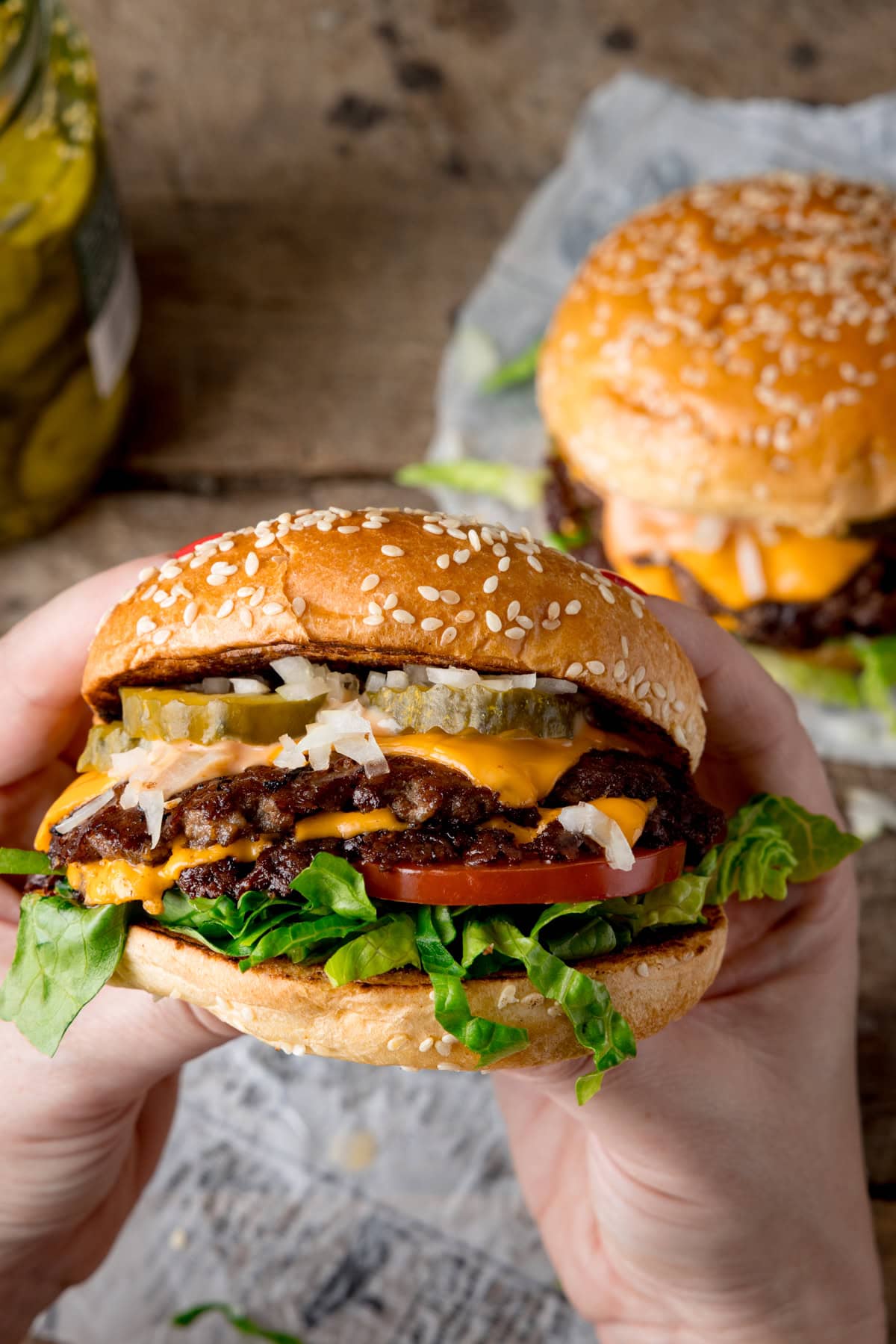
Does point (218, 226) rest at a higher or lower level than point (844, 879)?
higher

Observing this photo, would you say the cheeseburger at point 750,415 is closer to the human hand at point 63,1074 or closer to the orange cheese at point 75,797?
the human hand at point 63,1074

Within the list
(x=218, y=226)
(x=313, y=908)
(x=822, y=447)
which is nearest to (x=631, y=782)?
(x=313, y=908)

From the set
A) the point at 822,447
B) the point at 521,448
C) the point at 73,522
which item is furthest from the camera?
the point at 521,448

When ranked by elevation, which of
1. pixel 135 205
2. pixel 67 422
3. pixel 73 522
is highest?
pixel 135 205

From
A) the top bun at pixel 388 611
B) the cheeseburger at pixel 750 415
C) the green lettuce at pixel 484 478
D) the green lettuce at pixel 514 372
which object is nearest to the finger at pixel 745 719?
the top bun at pixel 388 611

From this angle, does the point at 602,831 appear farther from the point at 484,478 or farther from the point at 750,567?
the point at 484,478

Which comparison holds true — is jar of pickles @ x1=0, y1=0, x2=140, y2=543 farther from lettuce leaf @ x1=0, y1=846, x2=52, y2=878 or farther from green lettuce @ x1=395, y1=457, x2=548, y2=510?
lettuce leaf @ x1=0, y1=846, x2=52, y2=878

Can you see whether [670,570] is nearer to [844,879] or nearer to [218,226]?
[844,879]
